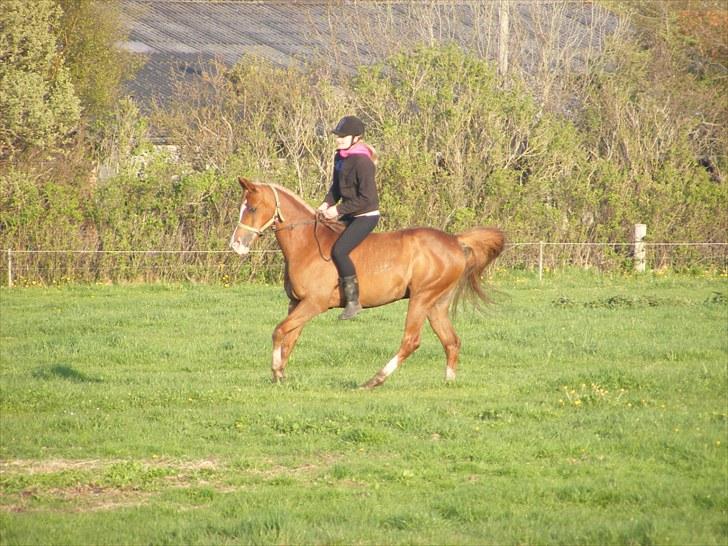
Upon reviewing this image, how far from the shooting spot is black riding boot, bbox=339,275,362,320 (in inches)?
507

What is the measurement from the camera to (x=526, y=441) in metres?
9.66

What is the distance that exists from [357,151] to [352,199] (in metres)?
0.52

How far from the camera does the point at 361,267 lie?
1312 cm

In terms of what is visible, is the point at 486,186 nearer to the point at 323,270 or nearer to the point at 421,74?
the point at 421,74

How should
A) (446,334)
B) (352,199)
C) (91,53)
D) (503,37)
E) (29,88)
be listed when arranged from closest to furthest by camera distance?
(352,199) < (446,334) < (29,88) < (91,53) < (503,37)

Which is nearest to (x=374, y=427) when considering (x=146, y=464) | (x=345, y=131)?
(x=146, y=464)

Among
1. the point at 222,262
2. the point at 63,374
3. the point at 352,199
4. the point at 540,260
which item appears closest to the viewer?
the point at 352,199

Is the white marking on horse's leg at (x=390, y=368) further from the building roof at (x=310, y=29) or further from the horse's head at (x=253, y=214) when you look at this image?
the building roof at (x=310, y=29)

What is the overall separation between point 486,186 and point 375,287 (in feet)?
48.8

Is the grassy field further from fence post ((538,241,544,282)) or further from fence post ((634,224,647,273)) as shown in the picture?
fence post ((634,224,647,273))

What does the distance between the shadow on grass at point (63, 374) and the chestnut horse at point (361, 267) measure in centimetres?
245

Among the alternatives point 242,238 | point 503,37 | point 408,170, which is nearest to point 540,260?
point 408,170

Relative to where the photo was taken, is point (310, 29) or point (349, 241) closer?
point (349, 241)

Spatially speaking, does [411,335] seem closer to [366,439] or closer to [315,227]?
[315,227]
